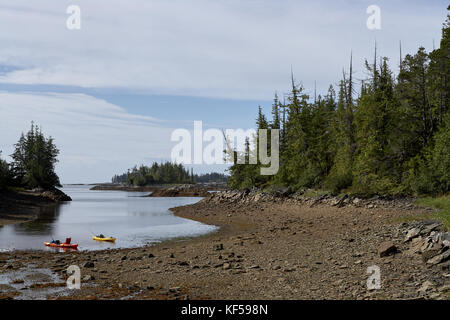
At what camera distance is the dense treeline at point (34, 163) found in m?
93.2

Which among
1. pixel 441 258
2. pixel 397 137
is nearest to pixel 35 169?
pixel 397 137

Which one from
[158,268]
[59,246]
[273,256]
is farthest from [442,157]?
[59,246]

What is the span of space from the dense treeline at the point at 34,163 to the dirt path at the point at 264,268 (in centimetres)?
7848

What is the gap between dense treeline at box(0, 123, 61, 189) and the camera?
3669 inches

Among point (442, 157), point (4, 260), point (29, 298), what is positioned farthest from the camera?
point (442, 157)

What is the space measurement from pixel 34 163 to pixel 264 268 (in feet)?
309

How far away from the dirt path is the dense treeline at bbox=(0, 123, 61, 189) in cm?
7848

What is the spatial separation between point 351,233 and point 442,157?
16525mm

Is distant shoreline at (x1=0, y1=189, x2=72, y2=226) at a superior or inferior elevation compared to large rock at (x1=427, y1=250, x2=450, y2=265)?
inferior

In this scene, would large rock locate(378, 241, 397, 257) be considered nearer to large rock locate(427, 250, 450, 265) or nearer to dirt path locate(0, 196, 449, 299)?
dirt path locate(0, 196, 449, 299)

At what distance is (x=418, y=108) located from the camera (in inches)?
1623

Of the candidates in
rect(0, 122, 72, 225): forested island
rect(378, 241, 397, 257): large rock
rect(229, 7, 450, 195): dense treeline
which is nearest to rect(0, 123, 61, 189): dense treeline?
rect(0, 122, 72, 225): forested island

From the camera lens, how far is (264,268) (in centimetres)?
1605
